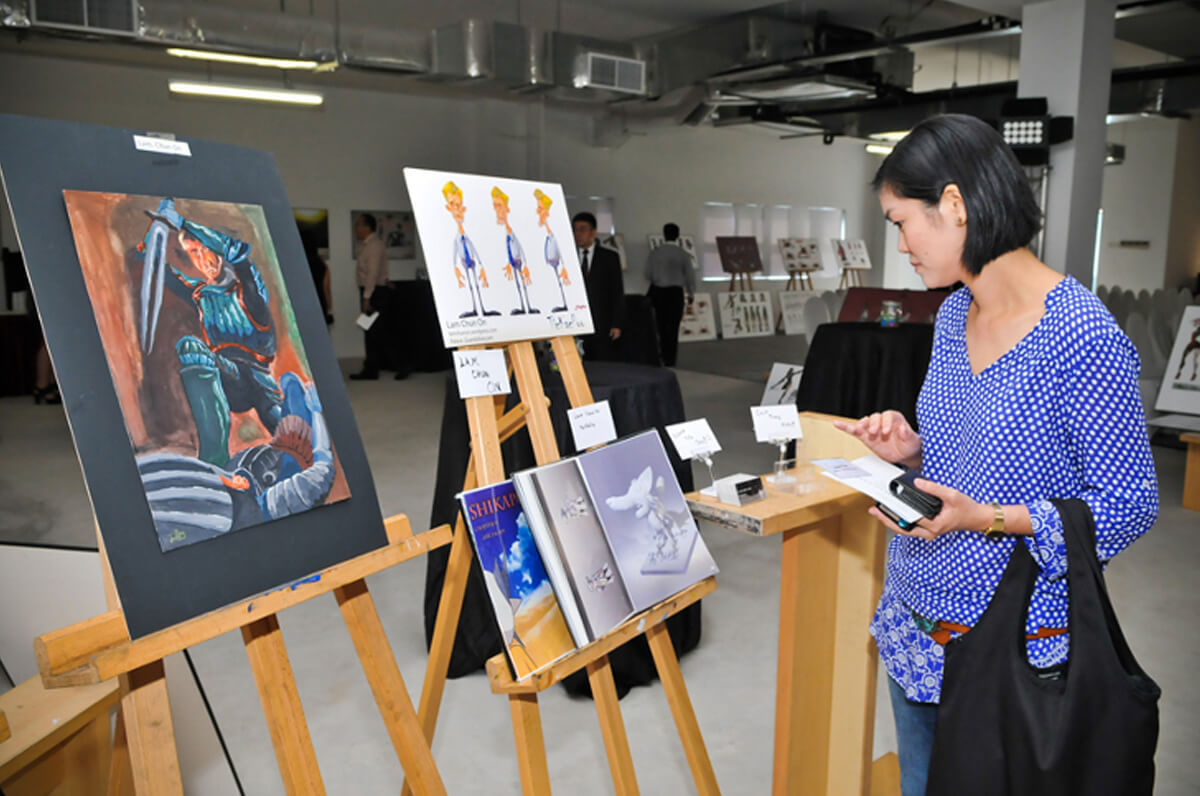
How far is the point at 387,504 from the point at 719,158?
10.1 metres

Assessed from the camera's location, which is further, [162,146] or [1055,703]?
[162,146]

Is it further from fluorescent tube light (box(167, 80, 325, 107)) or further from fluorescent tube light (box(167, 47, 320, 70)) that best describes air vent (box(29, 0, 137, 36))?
fluorescent tube light (box(167, 80, 325, 107))

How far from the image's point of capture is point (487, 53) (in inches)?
304

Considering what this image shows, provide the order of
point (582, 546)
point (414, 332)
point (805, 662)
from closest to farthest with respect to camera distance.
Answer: point (582, 546), point (805, 662), point (414, 332)

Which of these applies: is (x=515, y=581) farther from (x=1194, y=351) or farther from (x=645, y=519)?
(x=1194, y=351)

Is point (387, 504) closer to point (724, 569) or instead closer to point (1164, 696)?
point (724, 569)

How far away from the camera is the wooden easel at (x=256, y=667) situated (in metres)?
1.16

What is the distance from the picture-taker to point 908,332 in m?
4.78

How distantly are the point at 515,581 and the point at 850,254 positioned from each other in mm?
14079

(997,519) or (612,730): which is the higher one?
(997,519)

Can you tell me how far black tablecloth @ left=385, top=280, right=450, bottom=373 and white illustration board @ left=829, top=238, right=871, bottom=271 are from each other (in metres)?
7.63

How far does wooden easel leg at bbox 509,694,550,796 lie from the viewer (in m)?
1.52

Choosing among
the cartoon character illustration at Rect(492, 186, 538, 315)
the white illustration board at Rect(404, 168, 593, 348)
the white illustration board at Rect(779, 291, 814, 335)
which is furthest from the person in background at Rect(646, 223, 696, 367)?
the cartoon character illustration at Rect(492, 186, 538, 315)

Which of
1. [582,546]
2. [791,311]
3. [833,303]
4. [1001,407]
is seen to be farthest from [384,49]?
[791,311]
